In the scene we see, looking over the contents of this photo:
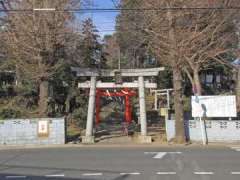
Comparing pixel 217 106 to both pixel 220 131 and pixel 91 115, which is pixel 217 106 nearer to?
pixel 220 131

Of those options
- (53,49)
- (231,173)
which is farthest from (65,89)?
(231,173)

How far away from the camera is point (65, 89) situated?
45.8m

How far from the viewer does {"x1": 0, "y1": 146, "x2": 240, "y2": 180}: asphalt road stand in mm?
15711

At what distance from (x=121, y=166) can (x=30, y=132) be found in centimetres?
1455

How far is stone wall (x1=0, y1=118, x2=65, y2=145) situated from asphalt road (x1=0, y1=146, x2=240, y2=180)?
8493mm

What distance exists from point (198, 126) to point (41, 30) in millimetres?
10875

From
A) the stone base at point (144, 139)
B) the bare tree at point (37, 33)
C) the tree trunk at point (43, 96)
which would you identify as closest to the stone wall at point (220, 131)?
the stone base at point (144, 139)

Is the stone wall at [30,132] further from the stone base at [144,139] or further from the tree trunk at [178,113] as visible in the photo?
the tree trunk at [178,113]

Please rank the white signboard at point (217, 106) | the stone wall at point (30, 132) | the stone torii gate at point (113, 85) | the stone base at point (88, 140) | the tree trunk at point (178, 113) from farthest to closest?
the white signboard at point (217, 106) < the stone torii gate at point (113, 85) < the stone base at point (88, 140) < the stone wall at point (30, 132) < the tree trunk at point (178, 113)

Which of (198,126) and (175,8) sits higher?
(175,8)

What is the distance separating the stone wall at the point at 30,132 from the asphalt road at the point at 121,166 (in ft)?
→ 27.9

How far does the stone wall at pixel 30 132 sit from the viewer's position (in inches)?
1245

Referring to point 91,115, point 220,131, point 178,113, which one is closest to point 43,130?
point 91,115

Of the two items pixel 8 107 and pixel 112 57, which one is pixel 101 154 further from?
pixel 112 57
